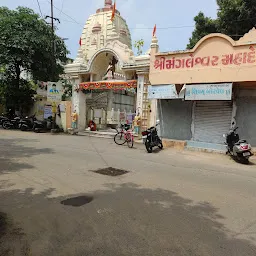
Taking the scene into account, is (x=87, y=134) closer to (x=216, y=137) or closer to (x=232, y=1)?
(x=216, y=137)

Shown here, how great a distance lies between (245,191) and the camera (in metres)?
5.46

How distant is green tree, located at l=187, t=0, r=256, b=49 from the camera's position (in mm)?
16781

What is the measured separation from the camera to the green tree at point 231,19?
16.8 meters

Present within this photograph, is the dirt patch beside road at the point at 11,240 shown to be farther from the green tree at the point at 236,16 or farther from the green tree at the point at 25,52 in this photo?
the green tree at the point at 236,16

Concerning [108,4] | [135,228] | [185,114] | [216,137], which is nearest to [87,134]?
[185,114]

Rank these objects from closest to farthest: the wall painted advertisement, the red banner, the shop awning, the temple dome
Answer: the red banner, the shop awning, the wall painted advertisement, the temple dome

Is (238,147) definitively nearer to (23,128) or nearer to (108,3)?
(23,128)

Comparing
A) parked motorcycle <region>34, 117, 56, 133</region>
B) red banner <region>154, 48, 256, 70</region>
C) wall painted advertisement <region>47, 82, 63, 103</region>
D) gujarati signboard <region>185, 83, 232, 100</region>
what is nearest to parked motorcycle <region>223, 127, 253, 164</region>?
gujarati signboard <region>185, 83, 232, 100</region>

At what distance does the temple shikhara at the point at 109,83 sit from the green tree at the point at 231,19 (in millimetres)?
6495

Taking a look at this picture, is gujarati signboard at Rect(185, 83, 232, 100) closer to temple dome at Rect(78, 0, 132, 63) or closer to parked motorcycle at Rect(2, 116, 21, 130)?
parked motorcycle at Rect(2, 116, 21, 130)

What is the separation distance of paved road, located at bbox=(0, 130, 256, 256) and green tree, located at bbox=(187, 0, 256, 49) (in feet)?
44.0

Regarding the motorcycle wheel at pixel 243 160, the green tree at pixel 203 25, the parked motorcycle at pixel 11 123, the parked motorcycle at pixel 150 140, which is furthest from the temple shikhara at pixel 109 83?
the green tree at pixel 203 25

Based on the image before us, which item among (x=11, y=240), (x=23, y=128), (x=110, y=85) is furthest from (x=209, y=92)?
(x=23, y=128)

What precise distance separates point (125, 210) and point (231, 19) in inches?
699
